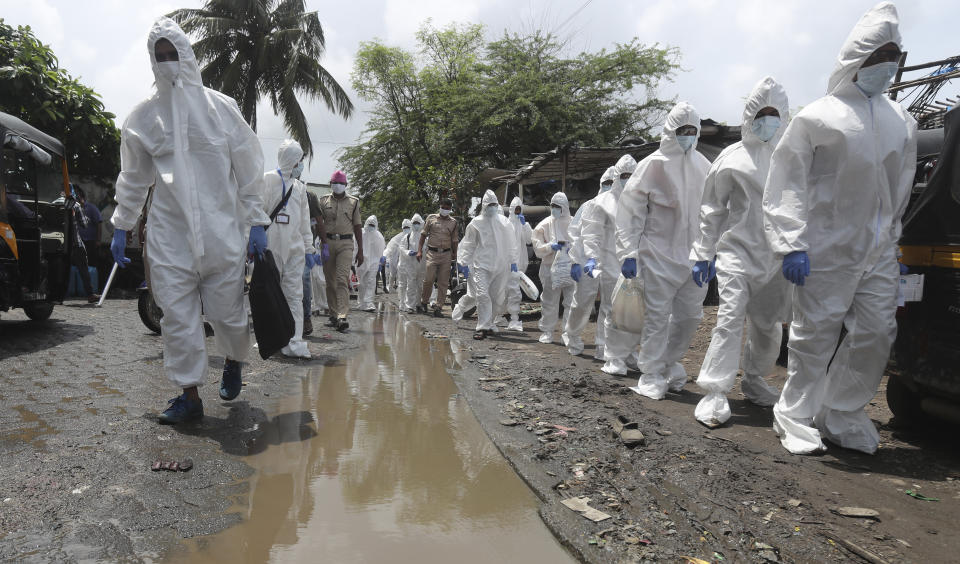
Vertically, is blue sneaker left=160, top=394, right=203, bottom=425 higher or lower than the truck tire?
lower

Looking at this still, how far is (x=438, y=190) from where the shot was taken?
1018 inches

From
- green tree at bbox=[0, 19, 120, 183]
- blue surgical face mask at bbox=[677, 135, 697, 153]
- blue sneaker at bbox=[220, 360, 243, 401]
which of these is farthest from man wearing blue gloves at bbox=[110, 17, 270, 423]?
green tree at bbox=[0, 19, 120, 183]

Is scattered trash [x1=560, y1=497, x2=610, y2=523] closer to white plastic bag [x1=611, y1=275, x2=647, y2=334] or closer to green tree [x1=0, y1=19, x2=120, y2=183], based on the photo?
white plastic bag [x1=611, y1=275, x2=647, y2=334]

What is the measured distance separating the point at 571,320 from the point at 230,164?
440 centimetres

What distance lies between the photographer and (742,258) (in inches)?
161

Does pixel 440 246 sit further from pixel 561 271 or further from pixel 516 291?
pixel 561 271

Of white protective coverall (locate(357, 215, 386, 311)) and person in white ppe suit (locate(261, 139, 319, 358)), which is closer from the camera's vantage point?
person in white ppe suit (locate(261, 139, 319, 358))

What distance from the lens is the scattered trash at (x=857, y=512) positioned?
2561 millimetres

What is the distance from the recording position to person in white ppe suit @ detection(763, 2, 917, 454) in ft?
11.0

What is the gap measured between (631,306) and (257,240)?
119 inches

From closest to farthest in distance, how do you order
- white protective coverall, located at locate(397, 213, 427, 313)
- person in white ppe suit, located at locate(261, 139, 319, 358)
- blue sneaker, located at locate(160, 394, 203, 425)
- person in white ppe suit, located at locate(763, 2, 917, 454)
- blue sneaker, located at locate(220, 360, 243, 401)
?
person in white ppe suit, located at locate(763, 2, 917, 454), blue sneaker, located at locate(160, 394, 203, 425), blue sneaker, located at locate(220, 360, 243, 401), person in white ppe suit, located at locate(261, 139, 319, 358), white protective coverall, located at locate(397, 213, 427, 313)

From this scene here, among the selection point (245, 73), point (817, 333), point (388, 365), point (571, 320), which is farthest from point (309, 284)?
point (245, 73)

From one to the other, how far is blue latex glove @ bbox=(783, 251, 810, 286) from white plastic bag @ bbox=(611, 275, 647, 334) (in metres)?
1.75

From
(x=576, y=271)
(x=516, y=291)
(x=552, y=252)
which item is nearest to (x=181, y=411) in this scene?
(x=576, y=271)
